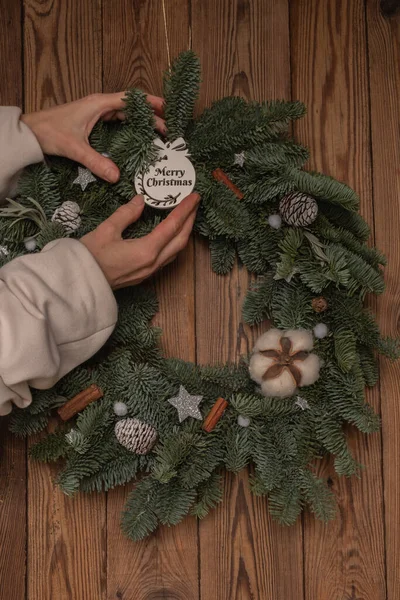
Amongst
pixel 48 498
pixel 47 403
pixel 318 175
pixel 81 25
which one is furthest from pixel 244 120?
pixel 48 498

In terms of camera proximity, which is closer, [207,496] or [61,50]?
[207,496]

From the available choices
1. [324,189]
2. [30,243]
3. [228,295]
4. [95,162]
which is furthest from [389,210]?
[30,243]

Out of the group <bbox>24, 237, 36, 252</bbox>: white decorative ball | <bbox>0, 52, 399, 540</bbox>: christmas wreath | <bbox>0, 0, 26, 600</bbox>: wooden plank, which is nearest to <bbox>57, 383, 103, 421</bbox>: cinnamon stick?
<bbox>0, 52, 399, 540</bbox>: christmas wreath

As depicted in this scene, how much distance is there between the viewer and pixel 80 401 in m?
1.16

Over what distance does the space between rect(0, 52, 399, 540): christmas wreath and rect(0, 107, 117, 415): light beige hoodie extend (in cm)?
10

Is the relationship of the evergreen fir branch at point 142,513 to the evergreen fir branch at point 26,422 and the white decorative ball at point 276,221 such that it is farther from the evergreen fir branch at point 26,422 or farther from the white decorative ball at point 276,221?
the white decorative ball at point 276,221

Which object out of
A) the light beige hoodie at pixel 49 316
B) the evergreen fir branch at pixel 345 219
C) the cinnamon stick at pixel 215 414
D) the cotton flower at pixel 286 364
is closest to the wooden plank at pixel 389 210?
the evergreen fir branch at pixel 345 219

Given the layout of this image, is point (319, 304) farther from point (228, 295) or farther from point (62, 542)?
point (62, 542)

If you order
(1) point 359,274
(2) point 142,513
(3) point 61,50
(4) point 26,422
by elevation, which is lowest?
(2) point 142,513

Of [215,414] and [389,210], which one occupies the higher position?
[389,210]

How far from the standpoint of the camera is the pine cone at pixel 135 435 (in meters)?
1.14

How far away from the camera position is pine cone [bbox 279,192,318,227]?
3.80 feet

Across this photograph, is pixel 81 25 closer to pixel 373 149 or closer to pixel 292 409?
pixel 373 149

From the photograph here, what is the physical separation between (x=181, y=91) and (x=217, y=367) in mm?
467
